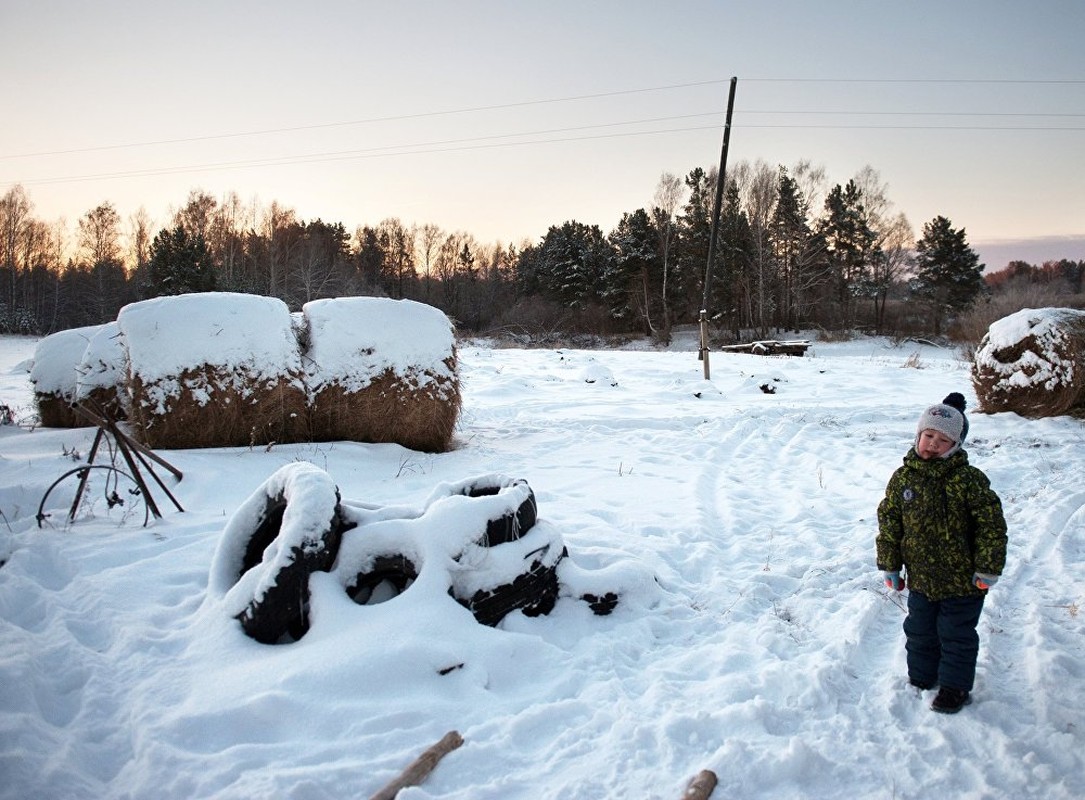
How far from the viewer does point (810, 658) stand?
2.98m

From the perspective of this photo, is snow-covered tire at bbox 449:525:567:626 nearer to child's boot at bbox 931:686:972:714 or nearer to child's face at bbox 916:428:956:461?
child's boot at bbox 931:686:972:714

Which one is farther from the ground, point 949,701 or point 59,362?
point 59,362

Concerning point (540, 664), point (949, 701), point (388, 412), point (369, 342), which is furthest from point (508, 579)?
point (369, 342)

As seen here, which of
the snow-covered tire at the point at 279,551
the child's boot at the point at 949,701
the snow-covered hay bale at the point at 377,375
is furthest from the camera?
the snow-covered hay bale at the point at 377,375

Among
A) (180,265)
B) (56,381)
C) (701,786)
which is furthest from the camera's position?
(180,265)

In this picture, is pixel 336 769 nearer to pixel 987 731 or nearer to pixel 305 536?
pixel 305 536

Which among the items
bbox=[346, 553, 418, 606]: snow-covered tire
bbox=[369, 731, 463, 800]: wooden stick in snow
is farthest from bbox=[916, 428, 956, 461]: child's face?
bbox=[346, 553, 418, 606]: snow-covered tire

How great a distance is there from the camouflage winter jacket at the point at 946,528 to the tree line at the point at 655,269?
33237 millimetres

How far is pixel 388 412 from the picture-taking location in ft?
22.5

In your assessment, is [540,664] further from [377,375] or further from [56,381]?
[56,381]

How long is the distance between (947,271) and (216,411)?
45.8m

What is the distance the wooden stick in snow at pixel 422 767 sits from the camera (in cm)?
204

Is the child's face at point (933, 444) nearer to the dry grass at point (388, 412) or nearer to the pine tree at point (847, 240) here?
the dry grass at point (388, 412)

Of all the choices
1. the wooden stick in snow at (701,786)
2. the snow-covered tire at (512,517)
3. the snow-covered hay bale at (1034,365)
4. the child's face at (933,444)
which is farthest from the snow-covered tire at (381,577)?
the snow-covered hay bale at (1034,365)
